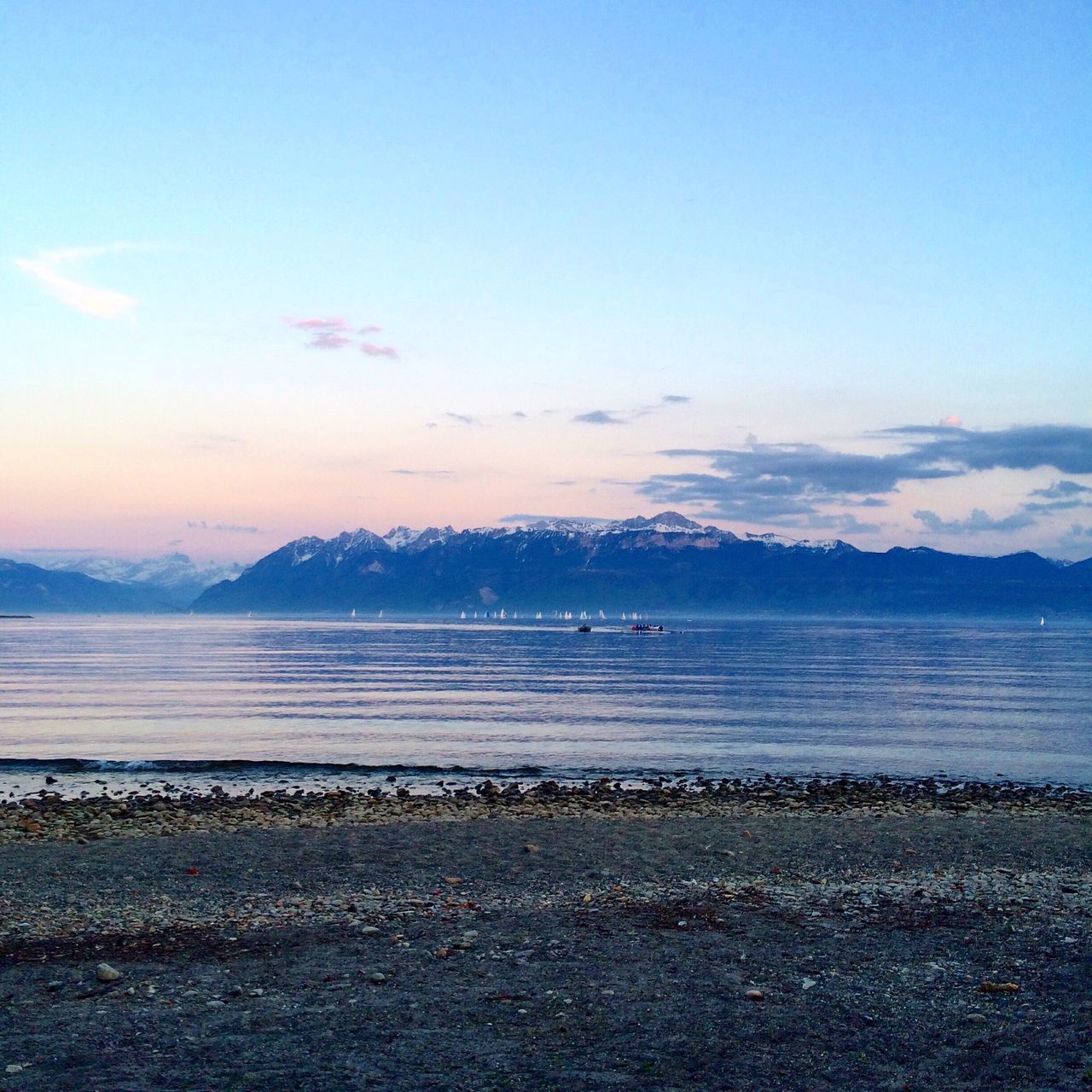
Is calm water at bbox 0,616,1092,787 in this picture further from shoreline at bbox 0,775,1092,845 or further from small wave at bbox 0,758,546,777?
shoreline at bbox 0,775,1092,845

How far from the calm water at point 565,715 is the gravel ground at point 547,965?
60.3 feet

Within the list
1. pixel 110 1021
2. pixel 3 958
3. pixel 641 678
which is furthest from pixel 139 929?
pixel 641 678

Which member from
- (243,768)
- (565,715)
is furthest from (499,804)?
(565,715)

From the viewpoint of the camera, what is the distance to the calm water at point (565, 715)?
4253cm

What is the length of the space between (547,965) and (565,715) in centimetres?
4621

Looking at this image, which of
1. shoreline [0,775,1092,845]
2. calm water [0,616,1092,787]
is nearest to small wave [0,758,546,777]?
calm water [0,616,1092,787]

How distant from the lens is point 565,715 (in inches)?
2341

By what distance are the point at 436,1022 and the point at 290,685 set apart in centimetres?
7228

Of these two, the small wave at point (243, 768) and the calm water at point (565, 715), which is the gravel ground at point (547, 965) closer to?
the small wave at point (243, 768)

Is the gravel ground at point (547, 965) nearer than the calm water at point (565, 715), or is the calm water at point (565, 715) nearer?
the gravel ground at point (547, 965)

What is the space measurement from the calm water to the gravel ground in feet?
60.3

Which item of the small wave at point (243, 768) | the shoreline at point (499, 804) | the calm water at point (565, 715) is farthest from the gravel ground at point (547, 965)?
the calm water at point (565, 715)

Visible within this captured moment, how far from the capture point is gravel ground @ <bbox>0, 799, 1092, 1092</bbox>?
10.3 metres

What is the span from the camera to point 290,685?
80.9 metres
